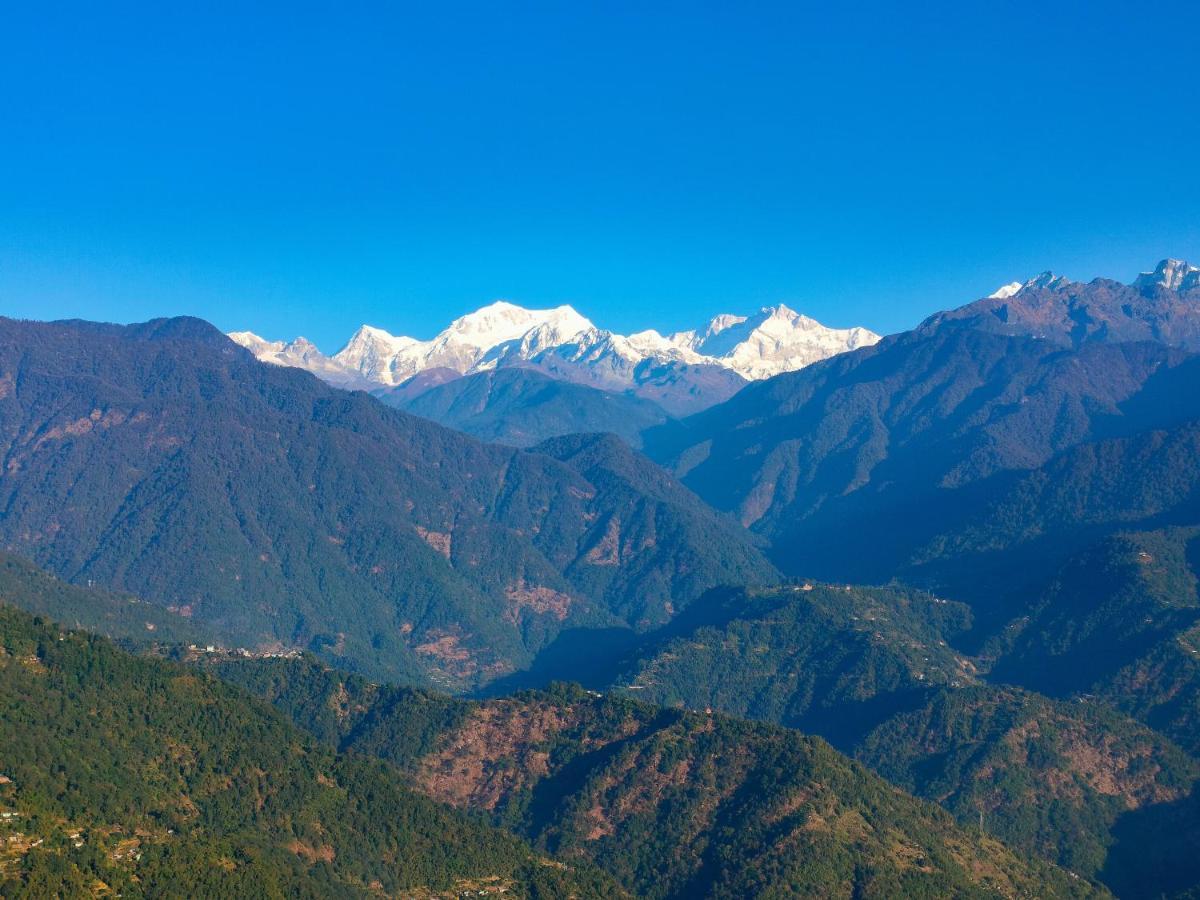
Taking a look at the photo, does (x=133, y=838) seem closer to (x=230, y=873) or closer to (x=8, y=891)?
(x=230, y=873)

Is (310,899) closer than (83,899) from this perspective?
No

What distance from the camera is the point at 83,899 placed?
172875 millimetres

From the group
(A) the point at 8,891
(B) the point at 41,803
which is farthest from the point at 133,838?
(A) the point at 8,891

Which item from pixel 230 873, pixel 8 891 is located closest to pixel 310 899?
pixel 230 873

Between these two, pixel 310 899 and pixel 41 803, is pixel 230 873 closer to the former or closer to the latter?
pixel 310 899

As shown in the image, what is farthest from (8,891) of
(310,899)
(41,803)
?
(310,899)

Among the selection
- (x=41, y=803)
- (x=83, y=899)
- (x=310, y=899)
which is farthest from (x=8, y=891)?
(x=310, y=899)

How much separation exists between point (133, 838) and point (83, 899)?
23.4 m

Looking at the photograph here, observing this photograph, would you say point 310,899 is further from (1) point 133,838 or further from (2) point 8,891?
(2) point 8,891

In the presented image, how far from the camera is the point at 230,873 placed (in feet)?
638

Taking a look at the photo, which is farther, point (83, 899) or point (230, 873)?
point (230, 873)

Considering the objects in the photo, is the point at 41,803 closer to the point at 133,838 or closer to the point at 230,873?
the point at 133,838

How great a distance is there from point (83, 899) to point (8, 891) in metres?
8.19

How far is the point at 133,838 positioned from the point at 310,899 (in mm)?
23431
